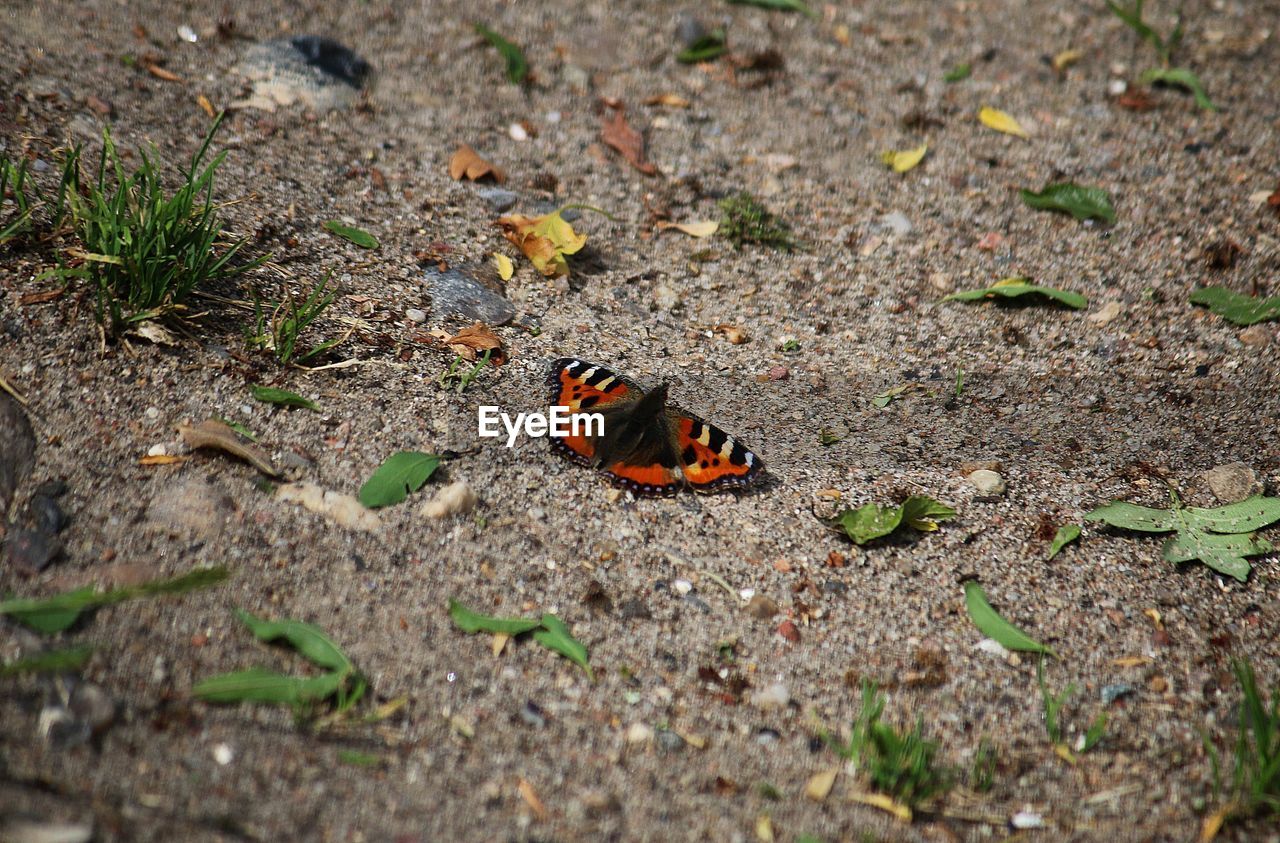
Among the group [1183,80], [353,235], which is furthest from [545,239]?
[1183,80]

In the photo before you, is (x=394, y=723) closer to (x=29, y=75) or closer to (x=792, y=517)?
(x=792, y=517)

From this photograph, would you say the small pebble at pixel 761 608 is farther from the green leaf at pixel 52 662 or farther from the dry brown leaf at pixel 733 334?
the green leaf at pixel 52 662

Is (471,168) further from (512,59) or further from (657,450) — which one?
(657,450)

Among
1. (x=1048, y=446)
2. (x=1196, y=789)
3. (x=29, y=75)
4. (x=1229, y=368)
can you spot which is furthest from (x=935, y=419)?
(x=29, y=75)

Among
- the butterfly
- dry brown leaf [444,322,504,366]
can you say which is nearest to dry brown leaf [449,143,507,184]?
dry brown leaf [444,322,504,366]

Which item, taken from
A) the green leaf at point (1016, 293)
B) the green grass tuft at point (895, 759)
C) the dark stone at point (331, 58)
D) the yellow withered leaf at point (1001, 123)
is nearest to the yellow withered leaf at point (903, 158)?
the yellow withered leaf at point (1001, 123)
